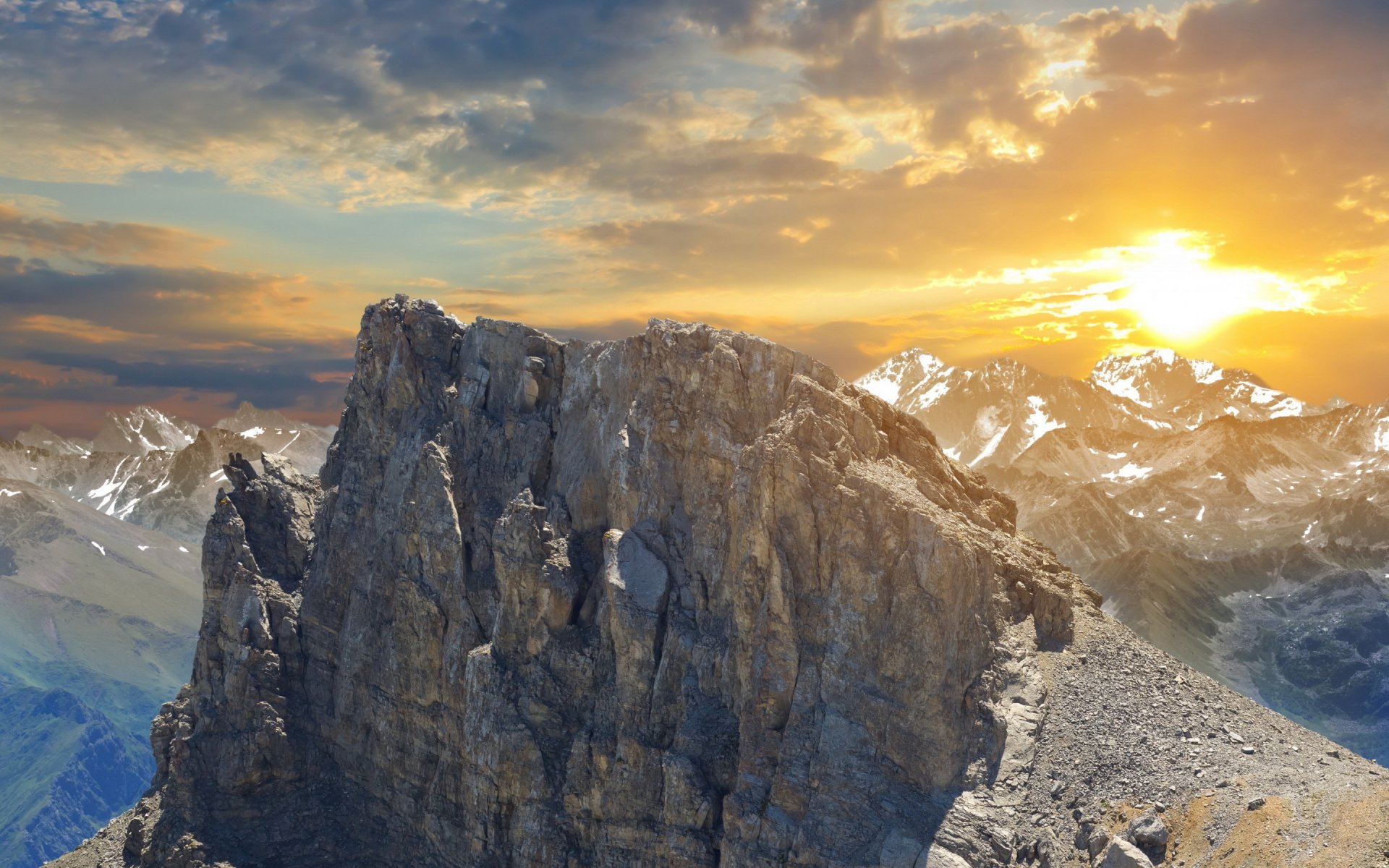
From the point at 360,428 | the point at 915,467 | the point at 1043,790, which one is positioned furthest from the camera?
the point at 360,428

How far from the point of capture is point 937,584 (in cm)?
8538

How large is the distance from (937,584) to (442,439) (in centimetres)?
5738

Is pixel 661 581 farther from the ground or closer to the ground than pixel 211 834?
farther from the ground

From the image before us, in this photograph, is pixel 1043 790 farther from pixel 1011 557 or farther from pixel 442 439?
pixel 442 439

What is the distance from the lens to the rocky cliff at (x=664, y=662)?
80.3m

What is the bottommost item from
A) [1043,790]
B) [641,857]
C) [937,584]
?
[641,857]

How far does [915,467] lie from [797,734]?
28.7 meters

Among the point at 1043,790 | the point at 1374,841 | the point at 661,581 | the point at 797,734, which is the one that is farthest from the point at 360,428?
the point at 1374,841

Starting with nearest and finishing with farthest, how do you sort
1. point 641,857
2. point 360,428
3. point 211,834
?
point 641,857 → point 211,834 → point 360,428

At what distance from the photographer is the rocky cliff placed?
80.3m

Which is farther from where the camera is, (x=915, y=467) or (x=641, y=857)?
(x=915, y=467)

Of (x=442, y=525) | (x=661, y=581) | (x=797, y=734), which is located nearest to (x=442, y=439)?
(x=442, y=525)

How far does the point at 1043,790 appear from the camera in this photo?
79.6 m

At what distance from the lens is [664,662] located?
3698 inches
